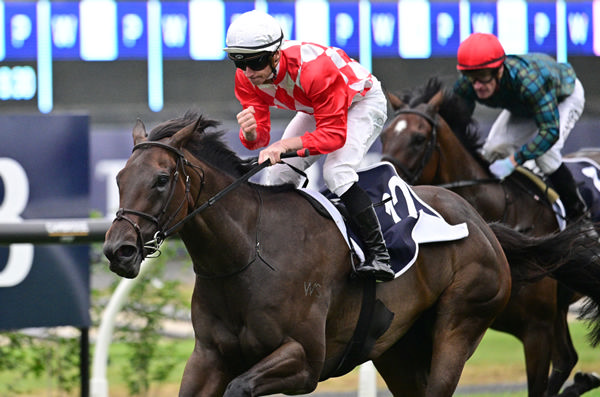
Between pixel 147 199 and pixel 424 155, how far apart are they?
235 cm

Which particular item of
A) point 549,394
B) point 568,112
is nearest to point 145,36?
point 568,112

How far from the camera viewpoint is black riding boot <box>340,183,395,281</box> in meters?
3.49

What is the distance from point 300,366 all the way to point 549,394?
2.32 metres

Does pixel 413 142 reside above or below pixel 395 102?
below

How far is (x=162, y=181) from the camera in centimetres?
304

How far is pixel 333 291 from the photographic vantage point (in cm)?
345

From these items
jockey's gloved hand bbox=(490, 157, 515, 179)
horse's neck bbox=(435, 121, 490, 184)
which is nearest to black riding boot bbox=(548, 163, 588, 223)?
jockey's gloved hand bbox=(490, 157, 515, 179)

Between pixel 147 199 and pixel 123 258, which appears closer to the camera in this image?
pixel 123 258

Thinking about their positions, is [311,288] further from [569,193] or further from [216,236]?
[569,193]

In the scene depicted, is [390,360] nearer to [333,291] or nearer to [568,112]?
[333,291]

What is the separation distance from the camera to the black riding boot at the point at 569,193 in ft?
17.2

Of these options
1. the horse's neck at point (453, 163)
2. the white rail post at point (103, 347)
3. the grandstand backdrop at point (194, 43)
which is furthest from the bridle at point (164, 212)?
the grandstand backdrop at point (194, 43)

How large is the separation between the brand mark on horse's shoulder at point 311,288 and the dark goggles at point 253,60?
0.76 m

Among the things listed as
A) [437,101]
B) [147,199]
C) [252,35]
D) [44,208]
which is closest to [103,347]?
[44,208]
